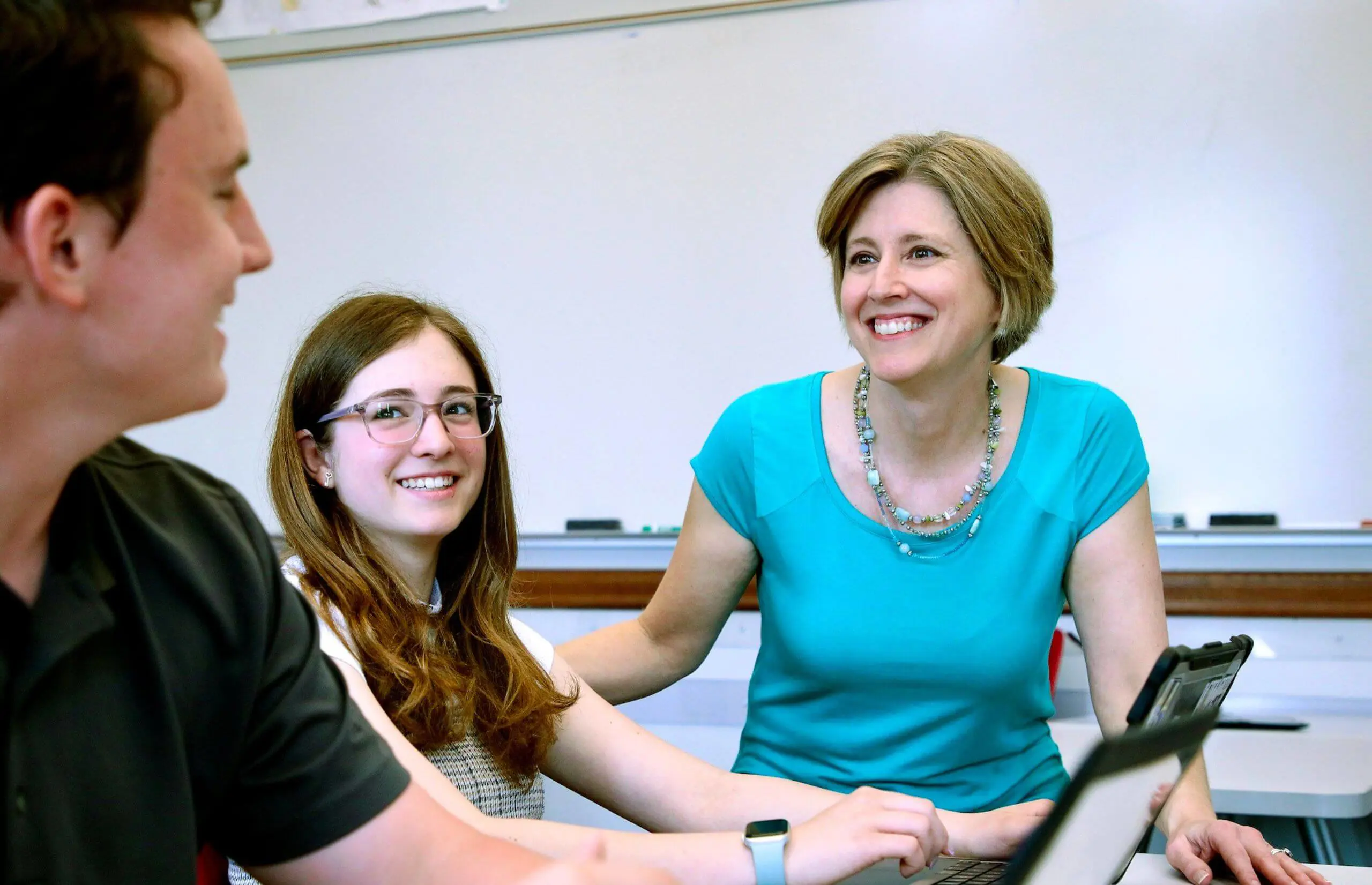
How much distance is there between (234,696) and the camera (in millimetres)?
828

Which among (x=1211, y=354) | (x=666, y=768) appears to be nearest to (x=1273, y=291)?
(x=1211, y=354)

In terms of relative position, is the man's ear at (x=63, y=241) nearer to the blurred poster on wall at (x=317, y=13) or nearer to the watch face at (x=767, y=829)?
the watch face at (x=767, y=829)

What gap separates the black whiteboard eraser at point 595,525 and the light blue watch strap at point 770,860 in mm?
1615

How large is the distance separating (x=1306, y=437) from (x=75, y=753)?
7.50 ft

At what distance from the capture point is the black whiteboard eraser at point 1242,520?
2402 mm

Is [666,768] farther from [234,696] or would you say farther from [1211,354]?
[1211,354]

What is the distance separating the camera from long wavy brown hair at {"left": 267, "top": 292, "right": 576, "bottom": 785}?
1307mm

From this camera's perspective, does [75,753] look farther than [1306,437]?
No

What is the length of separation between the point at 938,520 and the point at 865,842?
1.85ft

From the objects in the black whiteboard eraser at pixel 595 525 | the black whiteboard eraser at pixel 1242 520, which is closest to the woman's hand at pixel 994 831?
the black whiteboard eraser at pixel 1242 520

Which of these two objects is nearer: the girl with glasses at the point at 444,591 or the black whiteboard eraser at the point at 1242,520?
the girl with glasses at the point at 444,591

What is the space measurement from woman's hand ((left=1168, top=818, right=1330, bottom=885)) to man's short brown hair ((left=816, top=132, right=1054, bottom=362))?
669 millimetres

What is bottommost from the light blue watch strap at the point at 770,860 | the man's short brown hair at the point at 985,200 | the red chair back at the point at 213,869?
the light blue watch strap at the point at 770,860

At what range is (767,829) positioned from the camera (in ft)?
3.80
